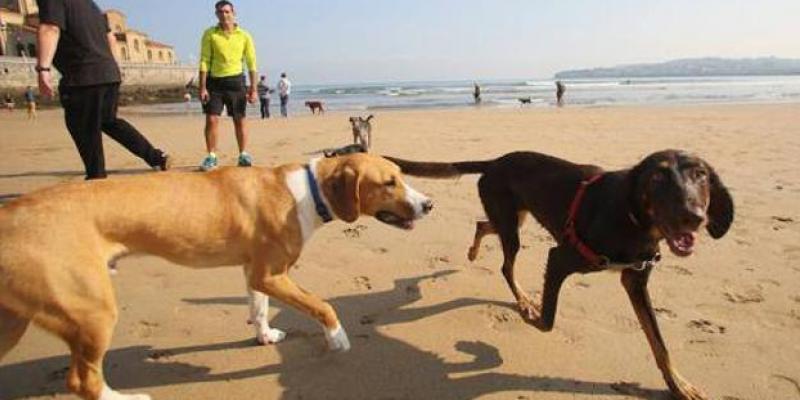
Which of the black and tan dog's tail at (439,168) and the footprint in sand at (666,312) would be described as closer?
the footprint in sand at (666,312)

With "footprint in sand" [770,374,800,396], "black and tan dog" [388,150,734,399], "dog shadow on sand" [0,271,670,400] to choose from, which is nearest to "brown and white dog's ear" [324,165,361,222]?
"dog shadow on sand" [0,271,670,400]

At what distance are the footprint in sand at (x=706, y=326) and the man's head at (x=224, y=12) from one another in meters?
6.67

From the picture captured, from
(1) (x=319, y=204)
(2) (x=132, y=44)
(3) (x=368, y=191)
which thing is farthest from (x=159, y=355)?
(2) (x=132, y=44)

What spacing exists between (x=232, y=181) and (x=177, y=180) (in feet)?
1.04

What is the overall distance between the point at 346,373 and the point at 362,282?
53.0 inches

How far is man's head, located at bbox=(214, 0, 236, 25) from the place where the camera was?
7.64 metres

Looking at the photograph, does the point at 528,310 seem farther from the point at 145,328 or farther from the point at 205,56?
the point at 205,56

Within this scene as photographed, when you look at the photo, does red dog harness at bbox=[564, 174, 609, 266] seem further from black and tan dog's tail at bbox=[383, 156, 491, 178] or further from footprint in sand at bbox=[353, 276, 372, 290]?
footprint in sand at bbox=[353, 276, 372, 290]

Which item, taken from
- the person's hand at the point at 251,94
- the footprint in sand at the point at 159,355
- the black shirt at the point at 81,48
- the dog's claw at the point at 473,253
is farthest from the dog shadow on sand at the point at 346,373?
the person's hand at the point at 251,94

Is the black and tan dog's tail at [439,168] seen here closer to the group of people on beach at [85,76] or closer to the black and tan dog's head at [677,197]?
the black and tan dog's head at [677,197]

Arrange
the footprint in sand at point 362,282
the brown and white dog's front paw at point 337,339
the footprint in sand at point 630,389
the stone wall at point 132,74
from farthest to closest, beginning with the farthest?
the stone wall at point 132,74
the footprint in sand at point 362,282
the brown and white dog's front paw at point 337,339
the footprint in sand at point 630,389

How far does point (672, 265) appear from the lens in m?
4.71

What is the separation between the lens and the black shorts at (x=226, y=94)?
7836 millimetres

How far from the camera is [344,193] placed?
356cm
